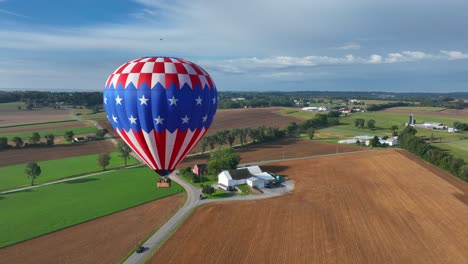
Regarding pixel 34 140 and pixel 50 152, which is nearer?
pixel 50 152

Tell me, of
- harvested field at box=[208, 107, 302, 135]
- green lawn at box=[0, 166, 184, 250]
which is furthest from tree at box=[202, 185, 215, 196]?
harvested field at box=[208, 107, 302, 135]

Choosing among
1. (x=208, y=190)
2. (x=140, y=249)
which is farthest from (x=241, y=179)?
(x=140, y=249)

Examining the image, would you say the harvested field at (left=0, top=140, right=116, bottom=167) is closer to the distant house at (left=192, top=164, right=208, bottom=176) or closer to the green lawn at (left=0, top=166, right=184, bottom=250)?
the green lawn at (left=0, top=166, right=184, bottom=250)

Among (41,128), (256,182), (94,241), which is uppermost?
(41,128)

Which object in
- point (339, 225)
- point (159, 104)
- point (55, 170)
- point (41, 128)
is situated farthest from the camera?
point (41, 128)

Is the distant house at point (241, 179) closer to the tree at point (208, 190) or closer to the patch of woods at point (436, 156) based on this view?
the tree at point (208, 190)

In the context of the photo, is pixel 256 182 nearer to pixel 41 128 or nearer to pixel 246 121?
pixel 246 121

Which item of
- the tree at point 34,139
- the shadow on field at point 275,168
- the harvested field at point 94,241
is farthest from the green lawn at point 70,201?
the tree at point 34,139

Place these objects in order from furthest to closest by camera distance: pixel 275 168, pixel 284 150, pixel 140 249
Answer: pixel 284 150 < pixel 275 168 < pixel 140 249

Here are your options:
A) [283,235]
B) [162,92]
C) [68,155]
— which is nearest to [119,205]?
[283,235]
